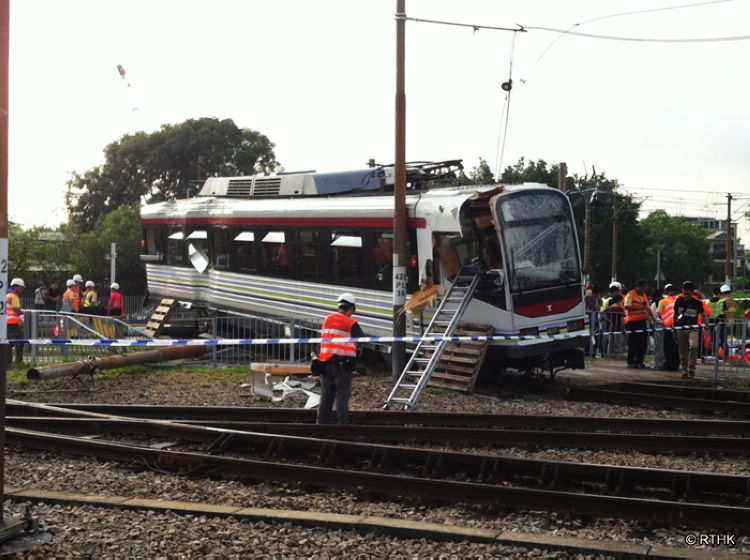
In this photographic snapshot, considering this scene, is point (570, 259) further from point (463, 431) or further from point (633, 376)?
point (463, 431)

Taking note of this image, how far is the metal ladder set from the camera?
1440 cm

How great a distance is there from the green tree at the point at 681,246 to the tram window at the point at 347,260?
93.4m

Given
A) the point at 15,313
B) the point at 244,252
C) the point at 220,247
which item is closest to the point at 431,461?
the point at 15,313

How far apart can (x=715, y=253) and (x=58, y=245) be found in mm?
119764

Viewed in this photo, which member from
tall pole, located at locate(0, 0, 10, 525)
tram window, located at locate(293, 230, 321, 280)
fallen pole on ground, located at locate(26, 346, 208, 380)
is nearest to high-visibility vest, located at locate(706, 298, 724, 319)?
tram window, located at locate(293, 230, 321, 280)

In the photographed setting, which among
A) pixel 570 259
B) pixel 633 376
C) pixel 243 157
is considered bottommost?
pixel 633 376

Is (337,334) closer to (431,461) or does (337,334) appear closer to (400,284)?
(431,461)

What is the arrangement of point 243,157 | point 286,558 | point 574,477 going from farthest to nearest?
point 243,157
point 574,477
point 286,558

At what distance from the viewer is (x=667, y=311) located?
18.3 metres

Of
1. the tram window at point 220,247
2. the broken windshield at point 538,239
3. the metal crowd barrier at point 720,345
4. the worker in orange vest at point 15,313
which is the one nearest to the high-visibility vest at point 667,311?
the metal crowd barrier at point 720,345

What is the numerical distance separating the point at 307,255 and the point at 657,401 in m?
7.81

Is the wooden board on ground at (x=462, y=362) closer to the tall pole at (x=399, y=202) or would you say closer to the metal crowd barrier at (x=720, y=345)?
the tall pole at (x=399, y=202)

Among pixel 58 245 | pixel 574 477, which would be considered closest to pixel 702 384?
pixel 574 477

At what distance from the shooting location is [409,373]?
14266mm
